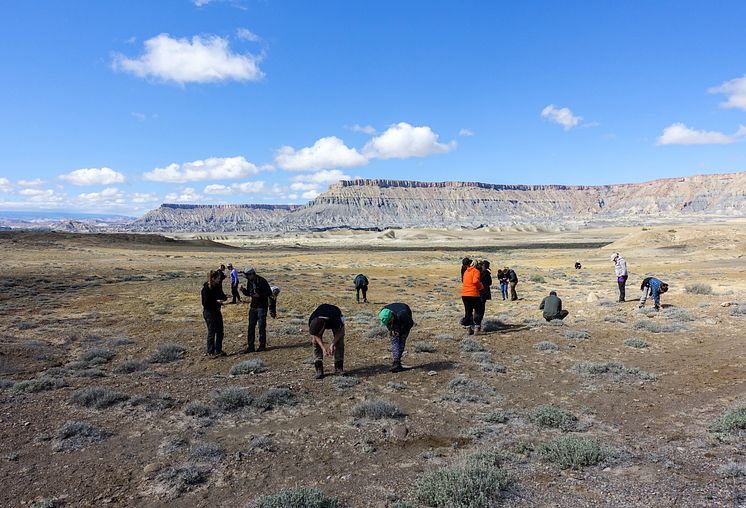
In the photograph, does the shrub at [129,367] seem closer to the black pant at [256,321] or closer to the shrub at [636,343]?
the black pant at [256,321]

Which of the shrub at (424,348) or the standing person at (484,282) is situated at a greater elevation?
the standing person at (484,282)

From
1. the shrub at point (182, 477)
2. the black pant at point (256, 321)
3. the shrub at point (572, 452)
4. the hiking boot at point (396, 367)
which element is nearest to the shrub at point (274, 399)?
the shrub at point (182, 477)

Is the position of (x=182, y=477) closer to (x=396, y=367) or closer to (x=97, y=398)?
(x=97, y=398)

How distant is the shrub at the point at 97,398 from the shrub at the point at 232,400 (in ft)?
5.79

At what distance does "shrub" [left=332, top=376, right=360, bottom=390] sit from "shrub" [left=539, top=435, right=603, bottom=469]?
12.7 ft

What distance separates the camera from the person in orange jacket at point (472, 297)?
477 inches

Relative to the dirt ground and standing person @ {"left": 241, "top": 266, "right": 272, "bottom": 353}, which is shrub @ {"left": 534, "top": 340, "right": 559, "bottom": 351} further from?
standing person @ {"left": 241, "top": 266, "right": 272, "bottom": 353}

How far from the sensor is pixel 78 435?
656 centimetres

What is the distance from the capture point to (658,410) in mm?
7254

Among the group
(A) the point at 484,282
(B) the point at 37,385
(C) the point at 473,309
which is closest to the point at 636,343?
(C) the point at 473,309

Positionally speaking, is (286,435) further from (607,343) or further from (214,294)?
(607,343)

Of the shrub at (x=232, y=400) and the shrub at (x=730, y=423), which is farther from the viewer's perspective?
the shrub at (x=232, y=400)

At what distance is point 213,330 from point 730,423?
10087 mm

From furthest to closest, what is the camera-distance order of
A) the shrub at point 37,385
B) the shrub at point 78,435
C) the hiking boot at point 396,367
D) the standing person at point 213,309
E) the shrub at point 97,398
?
the standing person at point 213,309 < the hiking boot at point 396,367 < the shrub at point 37,385 < the shrub at point 97,398 < the shrub at point 78,435
